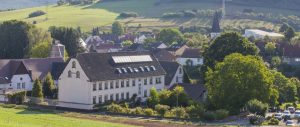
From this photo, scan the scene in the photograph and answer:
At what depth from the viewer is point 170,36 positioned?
16712cm

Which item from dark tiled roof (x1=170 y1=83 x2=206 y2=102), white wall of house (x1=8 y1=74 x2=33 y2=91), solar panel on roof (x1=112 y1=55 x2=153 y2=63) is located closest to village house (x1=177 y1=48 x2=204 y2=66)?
solar panel on roof (x1=112 y1=55 x2=153 y2=63)

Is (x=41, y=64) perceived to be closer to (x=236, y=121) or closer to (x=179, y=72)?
(x=179, y=72)

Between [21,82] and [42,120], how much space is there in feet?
102

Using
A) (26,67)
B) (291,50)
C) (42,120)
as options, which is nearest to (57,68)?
(26,67)

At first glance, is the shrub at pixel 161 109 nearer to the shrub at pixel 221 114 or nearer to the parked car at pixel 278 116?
the shrub at pixel 221 114

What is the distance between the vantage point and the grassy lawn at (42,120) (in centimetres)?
5344

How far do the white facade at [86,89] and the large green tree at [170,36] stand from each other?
8601cm

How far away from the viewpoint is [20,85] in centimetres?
8712

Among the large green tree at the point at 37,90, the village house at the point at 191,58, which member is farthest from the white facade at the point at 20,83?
the village house at the point at 191,58

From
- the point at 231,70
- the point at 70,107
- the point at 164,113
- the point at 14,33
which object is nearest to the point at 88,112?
the point at 70,107

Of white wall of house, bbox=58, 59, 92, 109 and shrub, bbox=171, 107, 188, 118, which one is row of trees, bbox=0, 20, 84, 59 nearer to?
white wall of house, bbox=58, 59, 92, 109

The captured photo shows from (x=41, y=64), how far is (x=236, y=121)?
38173mm

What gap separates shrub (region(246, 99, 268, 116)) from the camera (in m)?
63.7

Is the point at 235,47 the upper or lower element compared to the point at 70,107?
upper
